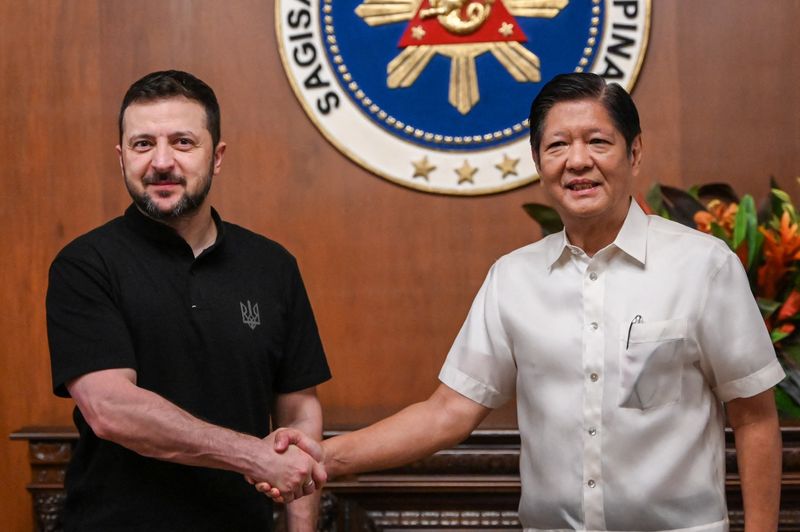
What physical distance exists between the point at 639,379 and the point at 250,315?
28.0 inches

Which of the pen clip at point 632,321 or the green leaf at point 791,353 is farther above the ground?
the pen clip at point 632,321

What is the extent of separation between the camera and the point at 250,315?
1.95 m

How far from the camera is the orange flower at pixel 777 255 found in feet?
8.53

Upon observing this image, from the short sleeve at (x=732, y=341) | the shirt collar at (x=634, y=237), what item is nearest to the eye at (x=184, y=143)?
the shirt collar at (x=634, y=237)

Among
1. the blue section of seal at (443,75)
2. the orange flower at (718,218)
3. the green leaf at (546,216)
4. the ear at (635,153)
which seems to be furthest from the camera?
the blue section of seal at (443,75)

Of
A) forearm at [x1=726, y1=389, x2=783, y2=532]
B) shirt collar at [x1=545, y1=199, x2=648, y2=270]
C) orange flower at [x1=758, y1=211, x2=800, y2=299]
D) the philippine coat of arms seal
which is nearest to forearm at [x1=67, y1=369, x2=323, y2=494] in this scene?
shirt collar at [x1=545, y1=199, x2=648, y2=270]

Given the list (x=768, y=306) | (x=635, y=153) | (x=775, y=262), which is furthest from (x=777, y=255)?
(x=635, y=153)

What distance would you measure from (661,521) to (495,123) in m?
1.49

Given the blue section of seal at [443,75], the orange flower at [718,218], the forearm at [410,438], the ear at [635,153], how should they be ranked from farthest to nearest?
1. the blue section of seal at [443,75]
2. the orange flower at [718,218]
3. the forearm at [410,438]
4. the ear at [635,153]

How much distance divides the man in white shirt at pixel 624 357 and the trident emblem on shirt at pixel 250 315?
47 cm

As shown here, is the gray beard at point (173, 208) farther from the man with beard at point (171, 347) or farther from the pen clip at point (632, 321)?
the pen clip at point (632, 321)

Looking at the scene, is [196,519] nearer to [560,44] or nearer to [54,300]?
[54,300]

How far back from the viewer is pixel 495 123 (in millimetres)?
2979

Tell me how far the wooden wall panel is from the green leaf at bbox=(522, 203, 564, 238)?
0.19 metres
